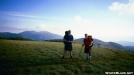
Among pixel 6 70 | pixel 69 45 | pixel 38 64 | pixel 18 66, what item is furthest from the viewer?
pixel 69 45

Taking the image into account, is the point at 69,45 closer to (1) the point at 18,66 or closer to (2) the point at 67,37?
(2) the point at 67,37

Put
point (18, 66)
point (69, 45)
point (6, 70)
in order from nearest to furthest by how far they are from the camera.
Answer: point (6, 70) < point (18, 66) < point (69, 45)

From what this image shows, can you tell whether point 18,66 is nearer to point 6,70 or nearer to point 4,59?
point 6,70

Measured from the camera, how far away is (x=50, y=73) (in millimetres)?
13500

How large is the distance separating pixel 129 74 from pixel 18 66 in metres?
12.0

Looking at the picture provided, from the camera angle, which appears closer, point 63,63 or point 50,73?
point 50,73

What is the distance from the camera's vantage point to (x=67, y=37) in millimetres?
18859

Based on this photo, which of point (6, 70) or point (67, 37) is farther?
point (67, 37)

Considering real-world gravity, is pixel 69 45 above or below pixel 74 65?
above

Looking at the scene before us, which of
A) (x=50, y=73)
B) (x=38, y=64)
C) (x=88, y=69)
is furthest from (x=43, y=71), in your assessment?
(x=88, y=69)

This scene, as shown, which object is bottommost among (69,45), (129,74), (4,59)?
(129,74)

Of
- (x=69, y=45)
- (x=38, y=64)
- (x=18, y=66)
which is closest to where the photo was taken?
(x=18, y=66)

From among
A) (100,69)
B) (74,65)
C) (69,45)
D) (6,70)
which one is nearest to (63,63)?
(74,65)

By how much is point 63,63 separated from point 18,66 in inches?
200
